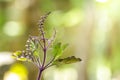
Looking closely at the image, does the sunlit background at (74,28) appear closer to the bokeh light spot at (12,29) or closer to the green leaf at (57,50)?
the bokeh light spot at (12,29)

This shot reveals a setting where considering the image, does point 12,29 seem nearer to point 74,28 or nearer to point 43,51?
point 74,28

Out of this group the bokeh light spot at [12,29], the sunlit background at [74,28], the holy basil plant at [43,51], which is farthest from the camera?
the bokeh light spot at [12,29]

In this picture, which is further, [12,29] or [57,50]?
[12,29]

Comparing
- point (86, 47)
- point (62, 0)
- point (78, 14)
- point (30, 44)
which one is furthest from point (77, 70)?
point (30, 44)

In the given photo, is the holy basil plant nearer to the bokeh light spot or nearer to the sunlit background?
the sunlit background

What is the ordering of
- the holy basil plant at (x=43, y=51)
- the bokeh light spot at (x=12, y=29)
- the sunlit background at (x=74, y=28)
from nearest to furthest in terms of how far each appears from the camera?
1. the holy basil plant at (x=43, y=51)
2. the sunlit background at (x=74, y=28)
3. the bokeh light spot at (x=12, y=29)

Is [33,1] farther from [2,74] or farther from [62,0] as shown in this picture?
[2,74]

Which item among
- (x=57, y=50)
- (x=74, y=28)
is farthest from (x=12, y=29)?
(x=57, y=50)

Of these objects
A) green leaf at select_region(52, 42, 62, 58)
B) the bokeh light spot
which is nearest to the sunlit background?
the bokeh light spot

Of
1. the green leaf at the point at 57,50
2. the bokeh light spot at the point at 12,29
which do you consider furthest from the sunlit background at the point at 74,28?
the green leaf at the point at 57,50
